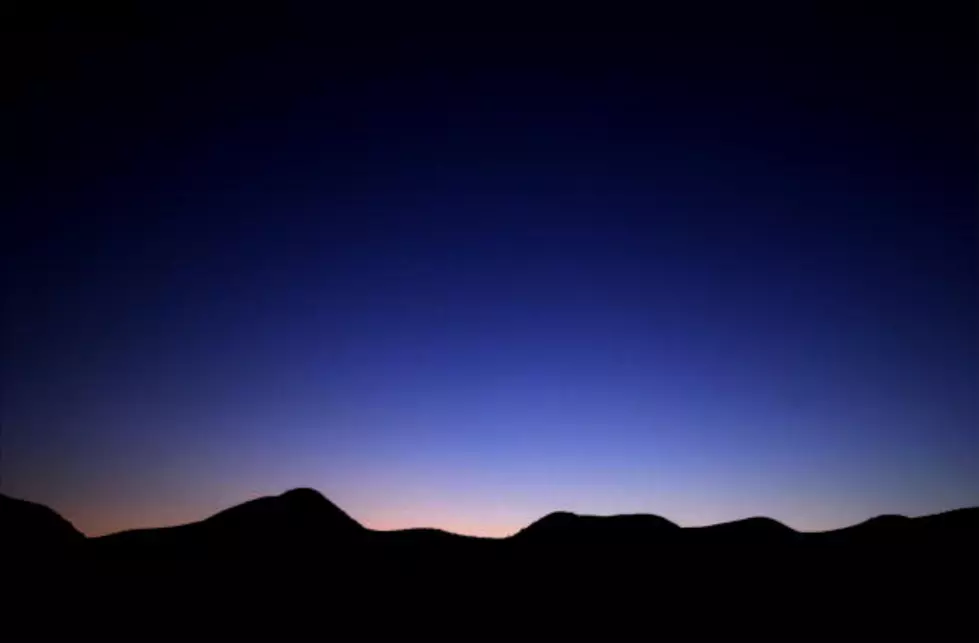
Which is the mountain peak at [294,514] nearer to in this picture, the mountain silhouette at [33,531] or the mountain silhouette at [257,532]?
the mountain silhouette at [257,532]

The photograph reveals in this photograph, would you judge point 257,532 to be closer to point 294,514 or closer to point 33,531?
point 294,514

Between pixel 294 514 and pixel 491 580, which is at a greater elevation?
pixel 294 514

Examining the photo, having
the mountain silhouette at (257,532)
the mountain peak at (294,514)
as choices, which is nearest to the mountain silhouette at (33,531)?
the mountain silhouette at (257,532)

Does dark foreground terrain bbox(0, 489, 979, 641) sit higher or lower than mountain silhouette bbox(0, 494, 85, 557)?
lower

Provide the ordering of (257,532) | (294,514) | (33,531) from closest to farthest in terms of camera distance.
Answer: (33,531), (257,532), (294,514)

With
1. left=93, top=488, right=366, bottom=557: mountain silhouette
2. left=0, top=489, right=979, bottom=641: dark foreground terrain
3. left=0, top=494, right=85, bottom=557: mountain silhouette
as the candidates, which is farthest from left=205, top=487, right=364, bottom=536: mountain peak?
left=0, top=494, right=85, bottom=557: mountain silhouette

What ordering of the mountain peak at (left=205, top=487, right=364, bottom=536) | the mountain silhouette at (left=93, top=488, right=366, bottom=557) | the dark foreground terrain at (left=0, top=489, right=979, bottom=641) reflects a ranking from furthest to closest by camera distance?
the mountain peak at (left=205, top=487, right=364, bottom=536) < the mountain silhouette at (left=93, top=488, right=366, bottom=557) < the dark foreground terrain at (left=0, top=489, right=979, bottom=641)

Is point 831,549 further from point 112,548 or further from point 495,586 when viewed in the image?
point 112,548

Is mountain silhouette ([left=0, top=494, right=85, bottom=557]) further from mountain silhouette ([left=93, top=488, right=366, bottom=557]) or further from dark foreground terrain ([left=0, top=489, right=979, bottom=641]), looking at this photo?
mountain silhouette ([left=93, top=488, right=366, bottom=557])

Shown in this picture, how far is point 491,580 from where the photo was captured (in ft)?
157

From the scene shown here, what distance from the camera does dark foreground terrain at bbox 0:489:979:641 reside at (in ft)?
124

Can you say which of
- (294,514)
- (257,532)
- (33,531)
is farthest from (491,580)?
(33,531)

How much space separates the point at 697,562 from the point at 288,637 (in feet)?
89.7

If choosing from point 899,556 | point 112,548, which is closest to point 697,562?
point 899,556
